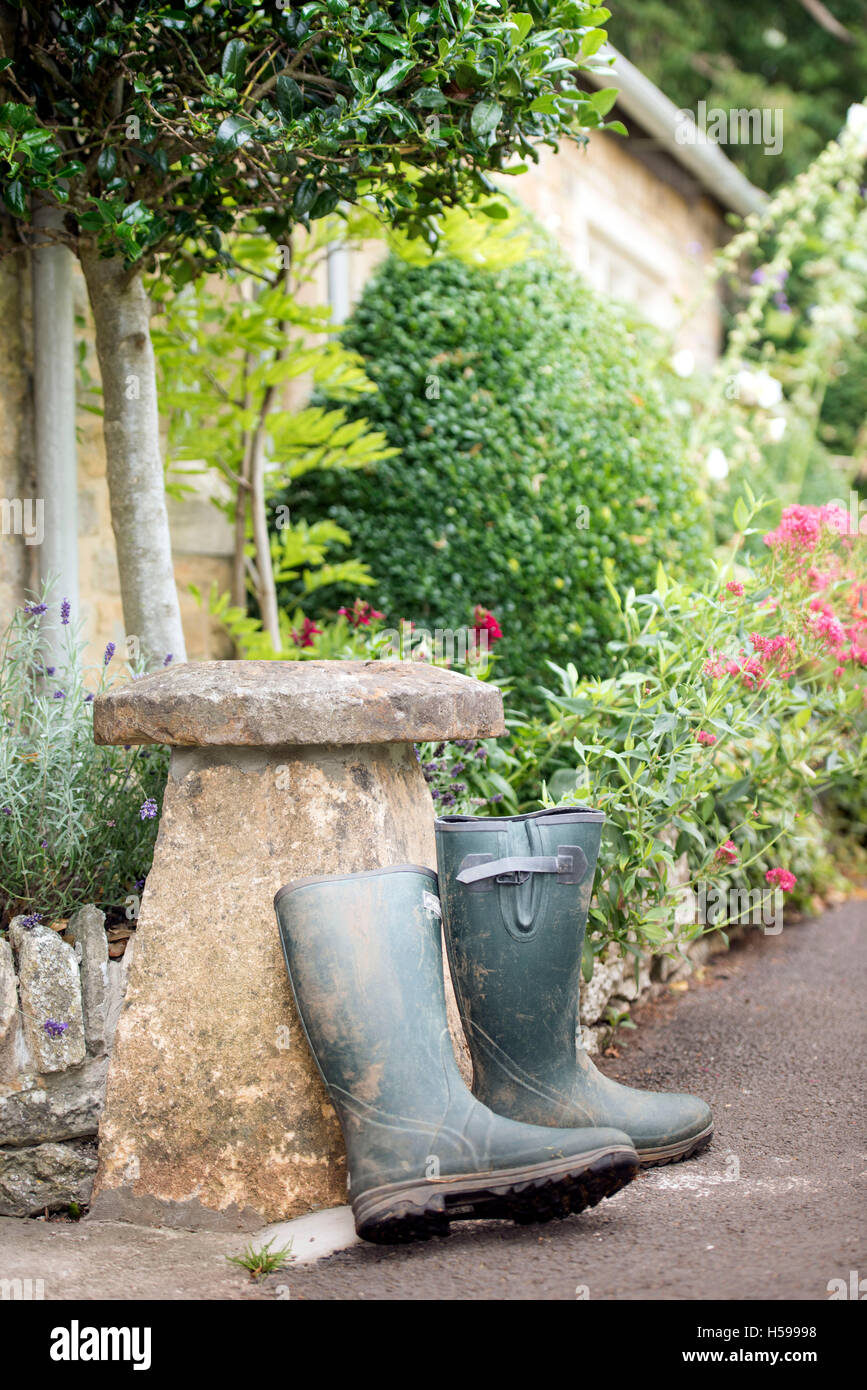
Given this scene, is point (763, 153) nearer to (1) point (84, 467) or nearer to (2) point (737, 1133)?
(1) point (84, 467)

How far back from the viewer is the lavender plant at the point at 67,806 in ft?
8.16

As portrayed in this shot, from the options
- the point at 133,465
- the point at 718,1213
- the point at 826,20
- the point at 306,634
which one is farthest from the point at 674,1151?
the point at 826,20

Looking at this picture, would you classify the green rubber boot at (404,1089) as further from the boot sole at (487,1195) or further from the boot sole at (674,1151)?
the boot sole at (674,1151)

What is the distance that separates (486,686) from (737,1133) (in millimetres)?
1145

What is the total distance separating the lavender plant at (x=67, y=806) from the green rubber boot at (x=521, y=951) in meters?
0.78

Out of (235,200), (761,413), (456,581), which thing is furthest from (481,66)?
(761,413)

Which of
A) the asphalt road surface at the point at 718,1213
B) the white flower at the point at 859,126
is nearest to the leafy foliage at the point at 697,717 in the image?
the asphalt road surface at the point at 718,1213

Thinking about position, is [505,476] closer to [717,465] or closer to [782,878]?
[717,465]

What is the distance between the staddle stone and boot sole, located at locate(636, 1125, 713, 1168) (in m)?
0.61

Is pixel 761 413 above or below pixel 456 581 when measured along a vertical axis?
above

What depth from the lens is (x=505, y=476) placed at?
13.7 ft

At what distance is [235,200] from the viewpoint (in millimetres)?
3066

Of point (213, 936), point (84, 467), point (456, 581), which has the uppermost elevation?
point (84, 467)

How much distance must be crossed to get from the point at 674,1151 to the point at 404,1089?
657 mm
